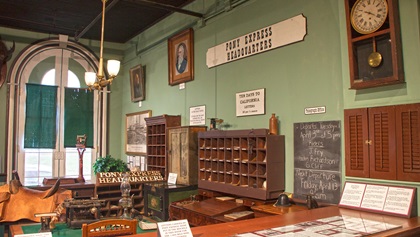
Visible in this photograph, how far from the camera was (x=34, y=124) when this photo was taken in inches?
319

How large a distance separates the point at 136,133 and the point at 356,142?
570 cm

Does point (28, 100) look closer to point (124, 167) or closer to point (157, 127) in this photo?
point (124, 167)

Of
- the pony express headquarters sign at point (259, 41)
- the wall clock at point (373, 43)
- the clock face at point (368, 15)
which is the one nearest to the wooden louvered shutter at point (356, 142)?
the wall clock at point (373, 43)

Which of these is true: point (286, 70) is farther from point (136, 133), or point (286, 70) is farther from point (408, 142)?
point (136, 133)

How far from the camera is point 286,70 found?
178 inches

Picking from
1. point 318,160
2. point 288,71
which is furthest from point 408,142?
point 288,71

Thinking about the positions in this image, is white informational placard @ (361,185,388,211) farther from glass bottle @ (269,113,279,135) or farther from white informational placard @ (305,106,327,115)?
glass bottle @ (269,113,279,135)

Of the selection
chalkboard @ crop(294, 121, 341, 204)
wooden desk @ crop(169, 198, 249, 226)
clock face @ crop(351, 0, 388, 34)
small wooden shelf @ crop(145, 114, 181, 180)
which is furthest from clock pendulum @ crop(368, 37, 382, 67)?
small wooden shelf @ crop(145, 114, 181, 180)

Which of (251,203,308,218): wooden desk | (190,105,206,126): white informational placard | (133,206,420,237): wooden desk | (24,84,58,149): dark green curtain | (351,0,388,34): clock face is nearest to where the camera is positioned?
(133,206,420,237): wooden desk

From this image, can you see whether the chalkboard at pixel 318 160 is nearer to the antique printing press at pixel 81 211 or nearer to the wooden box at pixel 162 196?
the wooden box at pixel 162 196

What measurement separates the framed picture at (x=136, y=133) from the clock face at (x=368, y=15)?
16.9 ft

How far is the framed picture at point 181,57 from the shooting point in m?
6.36

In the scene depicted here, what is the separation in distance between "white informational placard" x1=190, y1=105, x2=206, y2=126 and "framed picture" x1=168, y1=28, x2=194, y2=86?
562 millimetres

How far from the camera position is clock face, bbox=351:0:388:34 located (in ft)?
10.6
